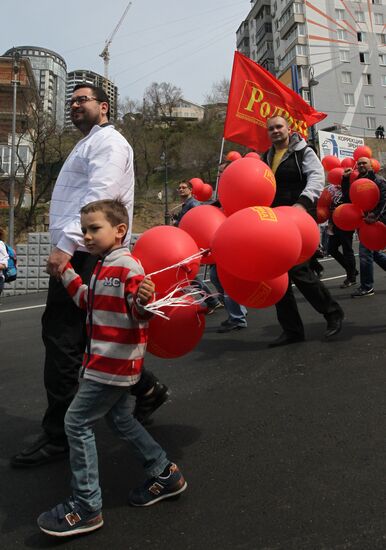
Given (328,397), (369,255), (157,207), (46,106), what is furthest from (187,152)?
(328,397)

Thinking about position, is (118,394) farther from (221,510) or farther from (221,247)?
(221,247)

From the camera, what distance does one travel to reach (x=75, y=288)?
206 cm

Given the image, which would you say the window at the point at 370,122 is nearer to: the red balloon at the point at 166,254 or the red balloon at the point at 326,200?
the red balloon at the point at 326,200

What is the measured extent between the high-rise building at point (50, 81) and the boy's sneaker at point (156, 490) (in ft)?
81.8

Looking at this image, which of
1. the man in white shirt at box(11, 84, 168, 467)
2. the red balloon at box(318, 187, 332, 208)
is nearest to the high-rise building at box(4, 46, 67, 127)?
the red balloon at box(318, 187, 332, 208)

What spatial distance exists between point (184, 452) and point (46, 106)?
37.6 meters

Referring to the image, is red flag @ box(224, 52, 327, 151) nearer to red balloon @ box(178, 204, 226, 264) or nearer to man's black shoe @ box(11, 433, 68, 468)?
red balloon @ box(178, 204, 226, 264)

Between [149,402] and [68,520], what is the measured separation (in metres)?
0.97

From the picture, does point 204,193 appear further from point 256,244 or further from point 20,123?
point 20,123

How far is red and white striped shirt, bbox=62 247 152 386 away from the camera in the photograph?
1819 mm

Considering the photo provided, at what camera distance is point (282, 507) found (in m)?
1.79

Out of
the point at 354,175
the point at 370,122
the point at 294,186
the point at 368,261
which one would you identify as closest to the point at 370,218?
the point at 354,175

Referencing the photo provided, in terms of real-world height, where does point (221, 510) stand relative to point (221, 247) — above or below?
below

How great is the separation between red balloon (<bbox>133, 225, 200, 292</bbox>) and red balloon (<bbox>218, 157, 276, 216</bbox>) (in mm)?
469
